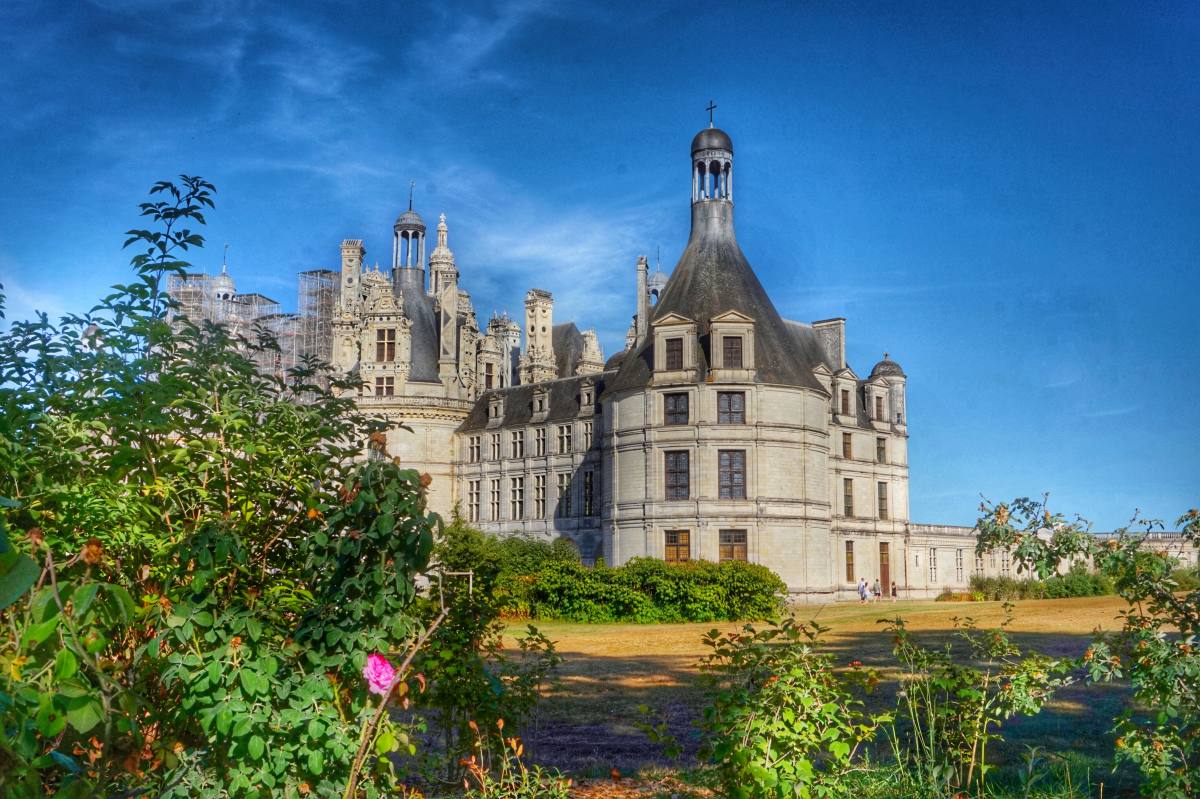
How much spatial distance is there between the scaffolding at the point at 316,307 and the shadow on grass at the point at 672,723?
6120cm

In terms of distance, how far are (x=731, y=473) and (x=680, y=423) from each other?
9.49 ft

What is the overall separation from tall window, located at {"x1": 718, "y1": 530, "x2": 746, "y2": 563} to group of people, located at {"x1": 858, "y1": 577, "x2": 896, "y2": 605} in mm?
8485

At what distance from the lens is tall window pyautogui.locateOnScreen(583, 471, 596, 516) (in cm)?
4869

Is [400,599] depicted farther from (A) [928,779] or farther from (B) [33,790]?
(A) [928,779]

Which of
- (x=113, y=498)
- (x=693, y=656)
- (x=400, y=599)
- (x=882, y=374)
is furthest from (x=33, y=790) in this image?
(x=882, y=374)

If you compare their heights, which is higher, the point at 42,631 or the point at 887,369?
the point at 887,369

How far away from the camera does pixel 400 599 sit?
5699 millimetres

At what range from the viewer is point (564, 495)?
50.4 metres

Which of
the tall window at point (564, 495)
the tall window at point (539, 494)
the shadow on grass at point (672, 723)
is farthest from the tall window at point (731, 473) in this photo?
the shadow on grass at point (672, 723)

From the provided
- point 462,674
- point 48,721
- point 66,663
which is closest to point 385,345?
point 462,674

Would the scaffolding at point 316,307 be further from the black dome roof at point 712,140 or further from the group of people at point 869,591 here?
the group of people at point 869,591

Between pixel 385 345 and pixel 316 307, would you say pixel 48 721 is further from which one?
A: pixel 316 307

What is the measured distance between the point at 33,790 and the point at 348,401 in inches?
189

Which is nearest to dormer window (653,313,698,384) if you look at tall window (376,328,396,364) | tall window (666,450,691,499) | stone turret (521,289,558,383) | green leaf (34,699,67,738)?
tall window (666,450,691,499)
